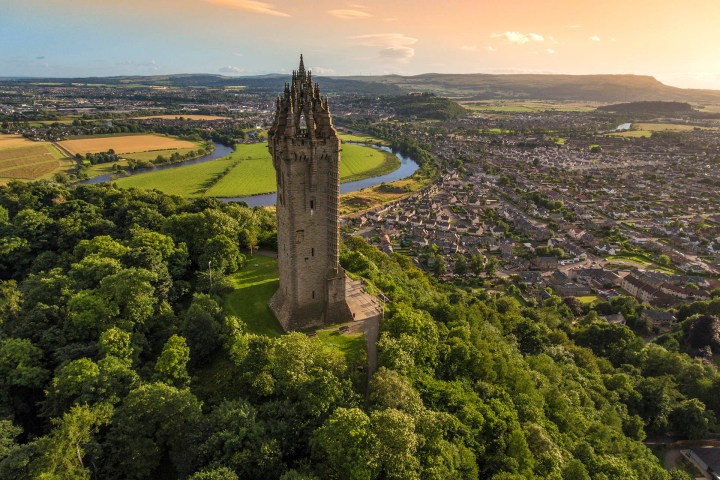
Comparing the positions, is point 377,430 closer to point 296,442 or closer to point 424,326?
point 296,442

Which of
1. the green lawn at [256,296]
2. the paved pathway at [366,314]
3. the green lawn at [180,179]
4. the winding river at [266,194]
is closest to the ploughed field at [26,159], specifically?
the winding river at [266,194]

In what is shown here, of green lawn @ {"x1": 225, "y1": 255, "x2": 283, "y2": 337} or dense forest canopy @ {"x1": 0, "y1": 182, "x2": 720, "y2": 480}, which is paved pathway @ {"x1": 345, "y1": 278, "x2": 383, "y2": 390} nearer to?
dense forest canopy @ {"x1": 0, "y1": 182, "x2": 720, "y2": 480}

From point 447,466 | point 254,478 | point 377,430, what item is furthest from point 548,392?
point 254,478

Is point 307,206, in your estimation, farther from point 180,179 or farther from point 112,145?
point 112,145

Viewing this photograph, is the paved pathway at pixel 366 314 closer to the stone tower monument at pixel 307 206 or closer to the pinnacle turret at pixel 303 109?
the stone tower monument at pixel 307 206

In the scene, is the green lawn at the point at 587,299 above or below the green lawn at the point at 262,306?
below
